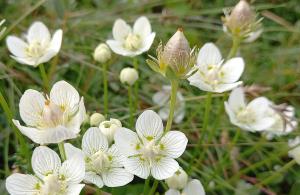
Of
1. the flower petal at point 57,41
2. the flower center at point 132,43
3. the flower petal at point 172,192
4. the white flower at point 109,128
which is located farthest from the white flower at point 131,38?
the flower petal at point 172,192

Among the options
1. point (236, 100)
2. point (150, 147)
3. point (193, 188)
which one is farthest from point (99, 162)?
point (236, 100)

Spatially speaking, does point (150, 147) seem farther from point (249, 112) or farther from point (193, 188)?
point (249, 112)

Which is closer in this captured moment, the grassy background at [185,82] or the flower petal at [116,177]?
the flower petal at [116,177]

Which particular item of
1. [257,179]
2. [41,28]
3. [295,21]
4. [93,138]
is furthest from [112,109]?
[295,21]

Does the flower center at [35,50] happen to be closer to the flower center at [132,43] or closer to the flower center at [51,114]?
the flower center at [132,43]

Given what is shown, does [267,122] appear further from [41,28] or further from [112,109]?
[41,28]
